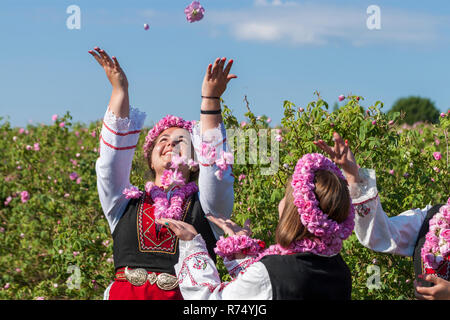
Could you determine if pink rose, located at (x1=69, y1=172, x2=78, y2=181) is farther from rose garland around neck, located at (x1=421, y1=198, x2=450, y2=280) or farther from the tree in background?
the tree in background

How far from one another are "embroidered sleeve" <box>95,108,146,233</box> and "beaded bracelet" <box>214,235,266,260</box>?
585 millimetres

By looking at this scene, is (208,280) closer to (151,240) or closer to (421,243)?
(151,240)

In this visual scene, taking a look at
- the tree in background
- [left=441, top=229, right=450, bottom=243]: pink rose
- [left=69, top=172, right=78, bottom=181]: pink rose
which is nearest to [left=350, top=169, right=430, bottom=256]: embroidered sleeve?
[left=441, top=229, right=450, bottom=243]: pink rose

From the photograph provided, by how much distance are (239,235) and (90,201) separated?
3.40m

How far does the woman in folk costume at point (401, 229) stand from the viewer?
2574mm

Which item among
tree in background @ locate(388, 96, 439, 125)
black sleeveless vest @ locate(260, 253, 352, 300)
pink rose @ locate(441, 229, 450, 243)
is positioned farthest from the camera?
tree in background @ locate(388, 96, 439, 125)

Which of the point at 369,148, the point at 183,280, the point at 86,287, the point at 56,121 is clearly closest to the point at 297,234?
the point at 183,280

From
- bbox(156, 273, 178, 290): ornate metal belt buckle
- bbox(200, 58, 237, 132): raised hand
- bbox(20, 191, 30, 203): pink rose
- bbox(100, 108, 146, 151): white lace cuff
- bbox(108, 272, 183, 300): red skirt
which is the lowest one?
bbox(108, 272, 183, 300): red skirt

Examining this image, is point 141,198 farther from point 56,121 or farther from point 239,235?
point 56,121

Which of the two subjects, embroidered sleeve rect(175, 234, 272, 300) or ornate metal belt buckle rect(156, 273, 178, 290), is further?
ornate metal belt buckle rect(156, 273, 178, 290)

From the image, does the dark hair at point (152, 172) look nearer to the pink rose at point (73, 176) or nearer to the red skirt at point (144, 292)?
the red skirt at point (144, 292)

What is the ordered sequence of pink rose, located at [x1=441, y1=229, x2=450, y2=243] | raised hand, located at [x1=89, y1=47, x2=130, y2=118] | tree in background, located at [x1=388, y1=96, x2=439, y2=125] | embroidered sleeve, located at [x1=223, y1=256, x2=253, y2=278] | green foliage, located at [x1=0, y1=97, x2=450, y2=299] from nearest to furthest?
embroidered sleeve, located at [x1=223, y1=256, x2=253, y2=278] < pink rose, located at [x1=441, y1=229, x2=450, y2=243] < raised hand, located at [x1=89, y1=47, x2=130, y2=118] < green foliage, located at [x1=0, y1=97, x2=450, y2=299] < tree in background, located at [x1=388, y1=96, x2=439, y2=125]

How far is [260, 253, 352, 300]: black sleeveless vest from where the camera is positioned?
213 centimetres

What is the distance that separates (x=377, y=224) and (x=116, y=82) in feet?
4.22
